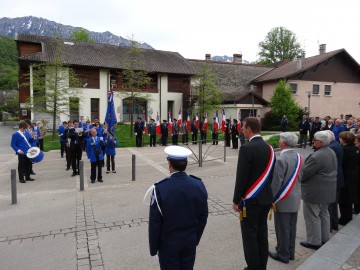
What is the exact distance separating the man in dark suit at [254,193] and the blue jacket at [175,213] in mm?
1004

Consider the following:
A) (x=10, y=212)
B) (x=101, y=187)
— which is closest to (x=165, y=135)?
(x=101, y=187)

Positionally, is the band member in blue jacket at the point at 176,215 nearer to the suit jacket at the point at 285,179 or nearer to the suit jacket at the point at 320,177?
the suit jacket at the point at 285,179

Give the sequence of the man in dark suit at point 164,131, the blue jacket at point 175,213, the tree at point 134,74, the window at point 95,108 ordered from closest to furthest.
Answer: the blue jacket at point 175,213
the man in dark suit at point 164,131
the tree at point 134,74
the window at point 95,108

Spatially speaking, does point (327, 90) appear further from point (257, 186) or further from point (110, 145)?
point (257, 186)

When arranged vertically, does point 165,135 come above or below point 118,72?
below

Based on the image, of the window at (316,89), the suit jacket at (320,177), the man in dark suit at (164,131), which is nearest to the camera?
the suit jacket at (320,177)

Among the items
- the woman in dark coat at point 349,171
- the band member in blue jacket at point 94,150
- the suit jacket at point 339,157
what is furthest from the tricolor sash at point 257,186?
the band member in blue jacket at point 94,150

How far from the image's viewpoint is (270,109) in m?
35.9

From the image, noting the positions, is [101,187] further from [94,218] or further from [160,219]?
[160,219]

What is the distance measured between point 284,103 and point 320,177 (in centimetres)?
2989

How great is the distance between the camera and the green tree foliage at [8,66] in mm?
83312

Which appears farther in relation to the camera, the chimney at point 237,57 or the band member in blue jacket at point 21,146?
the chimney at point 237,57

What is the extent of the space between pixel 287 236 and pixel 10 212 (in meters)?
6.37

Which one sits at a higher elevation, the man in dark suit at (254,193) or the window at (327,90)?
the window at (327,90)
